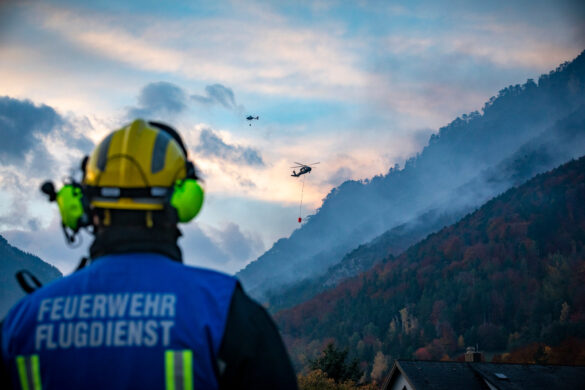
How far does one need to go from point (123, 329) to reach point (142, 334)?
10 cm

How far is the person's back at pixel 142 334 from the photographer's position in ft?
10.4

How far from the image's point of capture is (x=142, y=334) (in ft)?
10.6

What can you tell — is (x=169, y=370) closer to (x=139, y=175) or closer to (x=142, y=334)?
(x=142, y=334)

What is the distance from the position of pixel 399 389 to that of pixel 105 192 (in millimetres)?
44595

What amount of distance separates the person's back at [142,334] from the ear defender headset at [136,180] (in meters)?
0.36

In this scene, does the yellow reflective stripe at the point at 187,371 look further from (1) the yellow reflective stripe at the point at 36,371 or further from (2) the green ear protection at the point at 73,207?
(2) the green ear protection at the point at 73,207

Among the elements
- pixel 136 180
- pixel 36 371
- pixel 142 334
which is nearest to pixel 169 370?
pixel 142 334

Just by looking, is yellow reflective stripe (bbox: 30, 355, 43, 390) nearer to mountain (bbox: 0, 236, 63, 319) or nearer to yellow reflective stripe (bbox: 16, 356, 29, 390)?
yellow reflective stripe (bbox: 16, 356, 29, 390)

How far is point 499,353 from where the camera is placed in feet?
525

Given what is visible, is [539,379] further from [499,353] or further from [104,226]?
[499,353]

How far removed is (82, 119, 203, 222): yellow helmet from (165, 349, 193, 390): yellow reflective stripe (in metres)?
0.86

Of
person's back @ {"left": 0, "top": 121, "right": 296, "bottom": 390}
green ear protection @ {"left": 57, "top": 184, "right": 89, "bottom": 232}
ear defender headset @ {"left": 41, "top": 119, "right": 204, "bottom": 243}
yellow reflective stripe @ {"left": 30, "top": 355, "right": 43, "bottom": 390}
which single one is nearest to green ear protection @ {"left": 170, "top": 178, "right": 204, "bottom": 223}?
ear defender headset @ {"left": 41, "top": 119, "right": 204, "bottom": 243}

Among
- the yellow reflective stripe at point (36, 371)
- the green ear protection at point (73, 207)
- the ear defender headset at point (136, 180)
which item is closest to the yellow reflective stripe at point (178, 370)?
the yellow reflective stripe at point (36, 371)

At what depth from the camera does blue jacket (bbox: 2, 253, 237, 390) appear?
316cm
